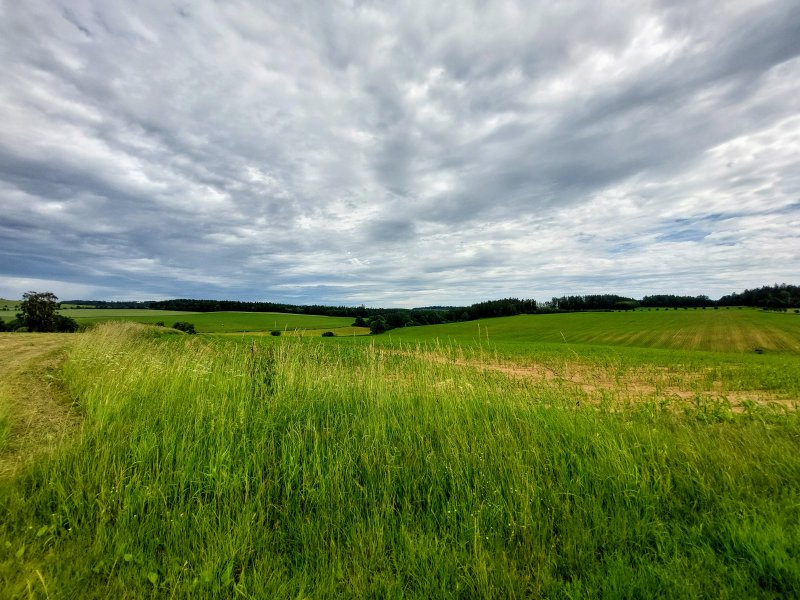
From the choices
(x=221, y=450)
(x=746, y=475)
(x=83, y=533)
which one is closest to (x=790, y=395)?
(x=746, y=475)

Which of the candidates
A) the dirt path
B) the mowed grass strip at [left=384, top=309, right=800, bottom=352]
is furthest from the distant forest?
the dirt path

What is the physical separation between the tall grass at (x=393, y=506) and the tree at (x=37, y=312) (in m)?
37.3

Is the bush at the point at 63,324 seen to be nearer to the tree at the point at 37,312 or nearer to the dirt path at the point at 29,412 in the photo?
the tree at the point at 37,312

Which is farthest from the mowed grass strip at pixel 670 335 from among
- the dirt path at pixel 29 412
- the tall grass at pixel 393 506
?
the tall grass at pixel 393 506

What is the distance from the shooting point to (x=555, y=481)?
3.93 metres

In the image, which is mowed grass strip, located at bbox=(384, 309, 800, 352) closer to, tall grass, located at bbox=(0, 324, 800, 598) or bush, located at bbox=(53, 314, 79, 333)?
tall grass, located at bbox=(0, 324, 800, 598)

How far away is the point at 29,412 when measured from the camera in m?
5.24

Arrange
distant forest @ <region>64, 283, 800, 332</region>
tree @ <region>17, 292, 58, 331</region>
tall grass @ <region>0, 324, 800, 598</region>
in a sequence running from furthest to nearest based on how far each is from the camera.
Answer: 1. distant forest @ <region>64, 283, 800, 332</region>
2. tree @ <region>17, 292, 58, 331</region>
3. tall grass @ <region>0, 324, 800, 598</region>

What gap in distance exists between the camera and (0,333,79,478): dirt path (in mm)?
4135

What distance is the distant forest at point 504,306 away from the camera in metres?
89.5

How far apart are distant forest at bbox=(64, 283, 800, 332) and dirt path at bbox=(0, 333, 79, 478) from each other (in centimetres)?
6441

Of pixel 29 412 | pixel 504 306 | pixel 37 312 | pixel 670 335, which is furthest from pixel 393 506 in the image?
pixel 504 306

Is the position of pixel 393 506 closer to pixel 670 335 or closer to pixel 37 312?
pixel 37 312

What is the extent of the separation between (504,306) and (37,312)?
9459 cm
